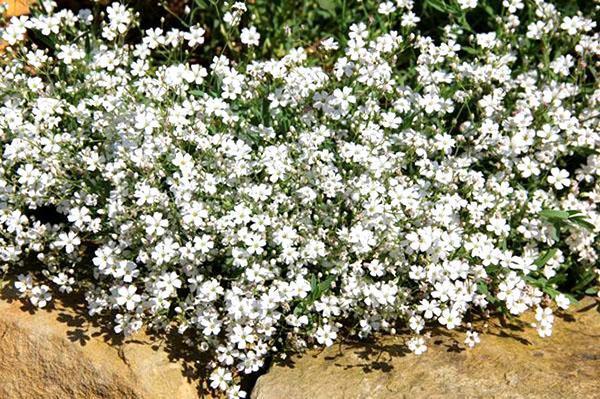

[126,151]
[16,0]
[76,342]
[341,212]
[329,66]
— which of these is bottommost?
[76,342]

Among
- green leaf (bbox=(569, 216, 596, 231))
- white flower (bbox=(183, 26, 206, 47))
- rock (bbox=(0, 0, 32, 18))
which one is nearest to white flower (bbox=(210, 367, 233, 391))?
white flower (bbox=(183, 26, 206, 47))

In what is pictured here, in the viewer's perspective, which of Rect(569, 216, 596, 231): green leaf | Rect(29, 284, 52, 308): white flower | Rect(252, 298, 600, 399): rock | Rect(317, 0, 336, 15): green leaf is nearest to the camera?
Rect(252, 298, 600, 399): rock

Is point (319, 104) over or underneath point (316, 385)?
over

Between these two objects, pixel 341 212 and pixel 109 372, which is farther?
pixel 341 212

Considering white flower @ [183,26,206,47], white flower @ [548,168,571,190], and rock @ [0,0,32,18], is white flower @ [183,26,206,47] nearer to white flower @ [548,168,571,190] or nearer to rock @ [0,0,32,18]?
rock @ [0,0,32,18]

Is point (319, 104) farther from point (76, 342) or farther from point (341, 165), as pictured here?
point (76, 342)

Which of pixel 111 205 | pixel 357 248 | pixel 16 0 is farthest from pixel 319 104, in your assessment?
pixel 16 0

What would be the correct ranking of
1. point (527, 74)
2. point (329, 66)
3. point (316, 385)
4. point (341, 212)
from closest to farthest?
point (316, 385), point (341, 212), point (527, 74), point (329, 66)
